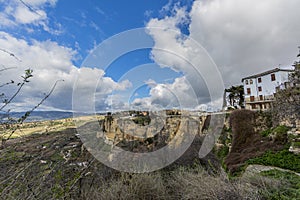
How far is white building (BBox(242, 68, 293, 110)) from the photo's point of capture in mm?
20812

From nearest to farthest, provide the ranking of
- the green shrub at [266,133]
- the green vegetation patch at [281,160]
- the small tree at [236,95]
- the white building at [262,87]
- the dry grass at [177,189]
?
the dry grass at [177,189] → the green vegetation patch at [281,160] → the green shrub at [266,133] → the white building at [262,87] → the small tree at [236,95]

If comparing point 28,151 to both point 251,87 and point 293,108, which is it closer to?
point 293,108

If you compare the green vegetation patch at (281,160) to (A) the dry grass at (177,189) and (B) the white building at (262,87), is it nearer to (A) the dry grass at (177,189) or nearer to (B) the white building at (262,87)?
(A) the dry grass at (177,189)

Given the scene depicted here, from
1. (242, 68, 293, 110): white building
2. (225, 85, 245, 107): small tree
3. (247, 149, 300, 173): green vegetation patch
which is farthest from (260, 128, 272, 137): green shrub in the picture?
(225, 85, 245, 107): small tree

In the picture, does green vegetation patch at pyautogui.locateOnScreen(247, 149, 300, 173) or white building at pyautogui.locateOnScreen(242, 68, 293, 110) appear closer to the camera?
green vegetation patch at pyautogui.locateOnScreen(247, 149, 300, 173)

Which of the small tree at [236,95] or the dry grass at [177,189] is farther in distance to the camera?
the small tree at [236,95]

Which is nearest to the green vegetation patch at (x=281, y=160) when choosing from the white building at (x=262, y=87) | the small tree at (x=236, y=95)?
the white building at (x=262, y=87)

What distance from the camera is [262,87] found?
22891 millimetres

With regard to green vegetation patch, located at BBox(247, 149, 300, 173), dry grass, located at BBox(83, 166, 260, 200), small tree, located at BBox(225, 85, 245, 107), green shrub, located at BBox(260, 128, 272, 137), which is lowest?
green vegetation patch, located at BBox(247, 149, 300, 173)

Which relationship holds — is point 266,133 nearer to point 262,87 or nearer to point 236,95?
point 262,87

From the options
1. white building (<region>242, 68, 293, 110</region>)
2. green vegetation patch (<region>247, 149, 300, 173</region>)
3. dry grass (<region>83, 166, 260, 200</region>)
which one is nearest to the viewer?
dry grass (<region>83, 166, 260, 200</region>)

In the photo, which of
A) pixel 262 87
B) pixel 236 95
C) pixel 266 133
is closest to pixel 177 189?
pixel 266 133

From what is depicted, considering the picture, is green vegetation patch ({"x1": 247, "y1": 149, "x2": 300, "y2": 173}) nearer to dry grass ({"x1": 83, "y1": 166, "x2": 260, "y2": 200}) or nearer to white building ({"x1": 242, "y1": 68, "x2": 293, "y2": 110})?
dry grass ({"x1": 83, "y1": 166, "x2": 260, "y2": 200})

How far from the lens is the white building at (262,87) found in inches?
819
